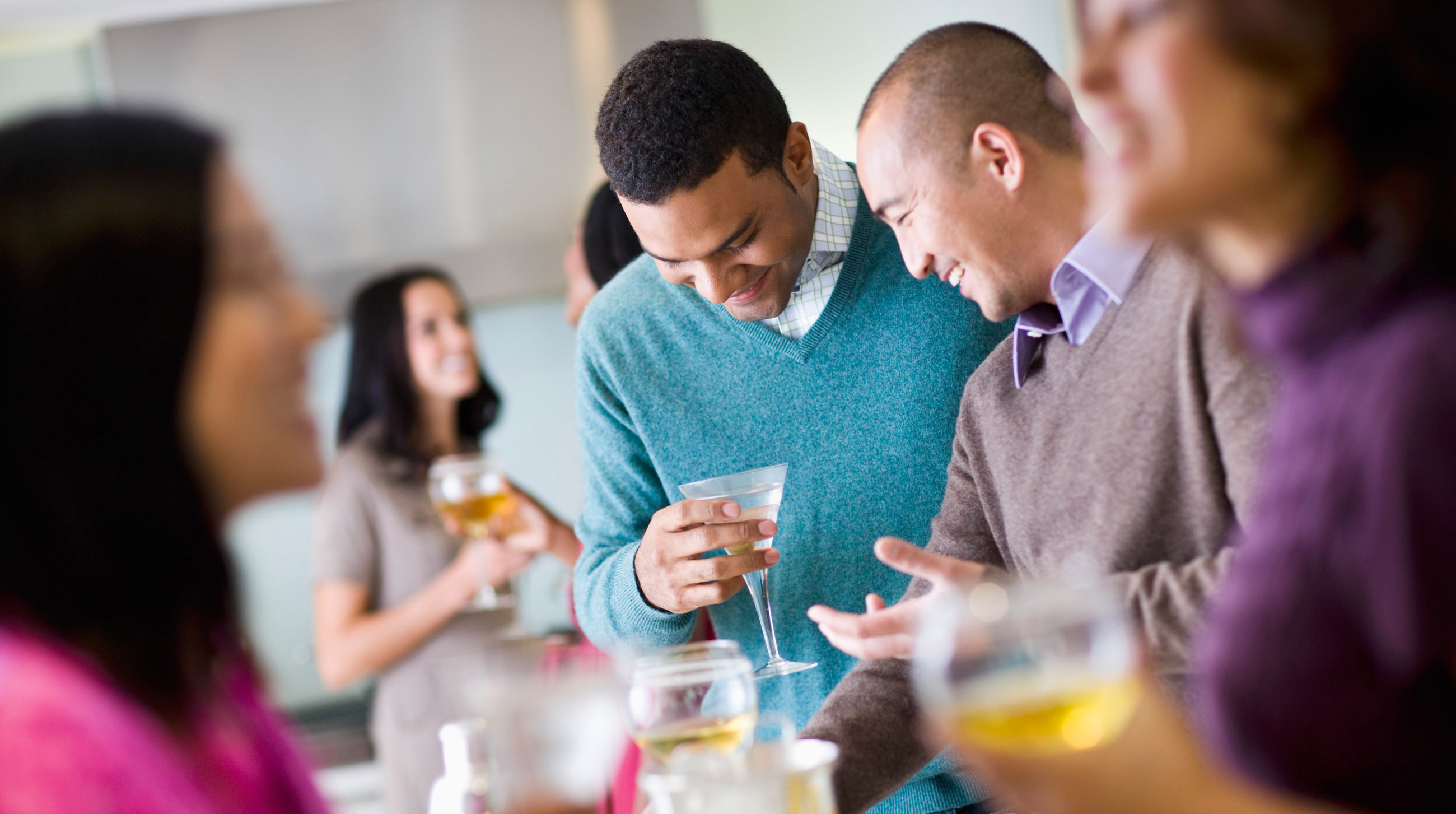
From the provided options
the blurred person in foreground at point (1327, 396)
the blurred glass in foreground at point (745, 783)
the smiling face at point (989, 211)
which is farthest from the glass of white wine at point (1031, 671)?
the smiling face at point (989, 211)

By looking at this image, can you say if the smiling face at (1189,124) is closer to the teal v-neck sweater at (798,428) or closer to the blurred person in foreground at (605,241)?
the teal v-neck sweater at (798,428)

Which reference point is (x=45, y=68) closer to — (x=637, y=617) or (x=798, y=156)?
(x=798, y=156)

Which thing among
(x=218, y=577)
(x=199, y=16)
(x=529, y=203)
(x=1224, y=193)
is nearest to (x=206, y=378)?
(x=218, y=577)

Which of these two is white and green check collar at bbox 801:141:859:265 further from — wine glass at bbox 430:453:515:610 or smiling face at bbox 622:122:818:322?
wine glass at bbox 430:453:515:610

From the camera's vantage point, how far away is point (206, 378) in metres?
0.96

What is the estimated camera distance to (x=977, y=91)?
5.52 feet

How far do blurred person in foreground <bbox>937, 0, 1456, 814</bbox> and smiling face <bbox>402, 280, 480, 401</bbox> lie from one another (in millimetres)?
2839

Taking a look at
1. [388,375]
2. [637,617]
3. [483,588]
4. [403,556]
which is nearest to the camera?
[637,617]

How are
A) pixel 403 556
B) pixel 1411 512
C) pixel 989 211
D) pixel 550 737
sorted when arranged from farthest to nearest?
pixel 403 556, pixel 989 211, pixel 550 737, pixel 1411 512

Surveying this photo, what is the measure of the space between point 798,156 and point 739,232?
0.25 meters

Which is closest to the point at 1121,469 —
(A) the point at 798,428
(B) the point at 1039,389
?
(B) the point at 1039,389

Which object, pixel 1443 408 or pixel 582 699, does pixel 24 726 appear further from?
pixel 1443 408

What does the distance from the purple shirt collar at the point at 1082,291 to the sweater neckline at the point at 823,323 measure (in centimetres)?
45

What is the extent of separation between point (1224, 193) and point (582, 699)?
55 cm
